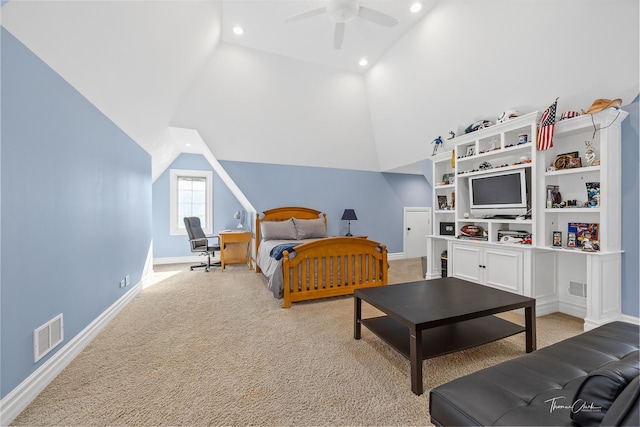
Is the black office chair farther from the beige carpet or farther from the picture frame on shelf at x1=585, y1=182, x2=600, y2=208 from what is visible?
the picture frame on shelf at x1=585, y1=182, x2=600, y2=208

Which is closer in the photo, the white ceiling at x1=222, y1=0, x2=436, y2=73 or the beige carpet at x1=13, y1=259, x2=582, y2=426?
the beige carpet at x1=13, y1=259, x2=582, y2=426

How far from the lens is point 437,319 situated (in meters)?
1.72

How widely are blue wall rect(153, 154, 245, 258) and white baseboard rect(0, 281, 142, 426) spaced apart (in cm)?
336

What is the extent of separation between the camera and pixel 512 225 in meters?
3.53

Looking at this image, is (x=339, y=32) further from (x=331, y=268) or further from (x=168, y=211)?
(x=168, y=211)

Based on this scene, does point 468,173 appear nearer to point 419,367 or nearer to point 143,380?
point 419,367

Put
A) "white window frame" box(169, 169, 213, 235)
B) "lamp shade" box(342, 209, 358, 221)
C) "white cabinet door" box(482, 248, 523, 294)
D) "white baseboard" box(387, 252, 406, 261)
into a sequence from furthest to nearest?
"white baseboard" box(387, 252, 406, 261), "white window frame" box(169, 169, 213, 235), "lamp shade" box(342, 209, 358, 221), "white cabinet door" box(482, 248, 523, 294)

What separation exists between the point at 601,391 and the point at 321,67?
479cm

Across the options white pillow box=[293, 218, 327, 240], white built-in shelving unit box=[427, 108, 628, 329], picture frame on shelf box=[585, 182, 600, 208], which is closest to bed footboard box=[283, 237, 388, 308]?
white built-in shelving unit box=[427, 108, 628, 329]

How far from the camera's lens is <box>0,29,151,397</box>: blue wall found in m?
1.50

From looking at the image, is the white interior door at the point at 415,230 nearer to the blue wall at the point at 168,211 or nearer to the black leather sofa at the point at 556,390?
the blue wall at the point at 168,211

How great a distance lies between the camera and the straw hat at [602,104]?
7.70 ft

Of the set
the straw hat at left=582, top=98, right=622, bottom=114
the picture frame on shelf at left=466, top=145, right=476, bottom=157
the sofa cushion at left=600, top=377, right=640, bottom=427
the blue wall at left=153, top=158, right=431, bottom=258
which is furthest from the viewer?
the blue wall at left=153, top=158, right=431, bottom=258

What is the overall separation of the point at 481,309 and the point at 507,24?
9.53ft
